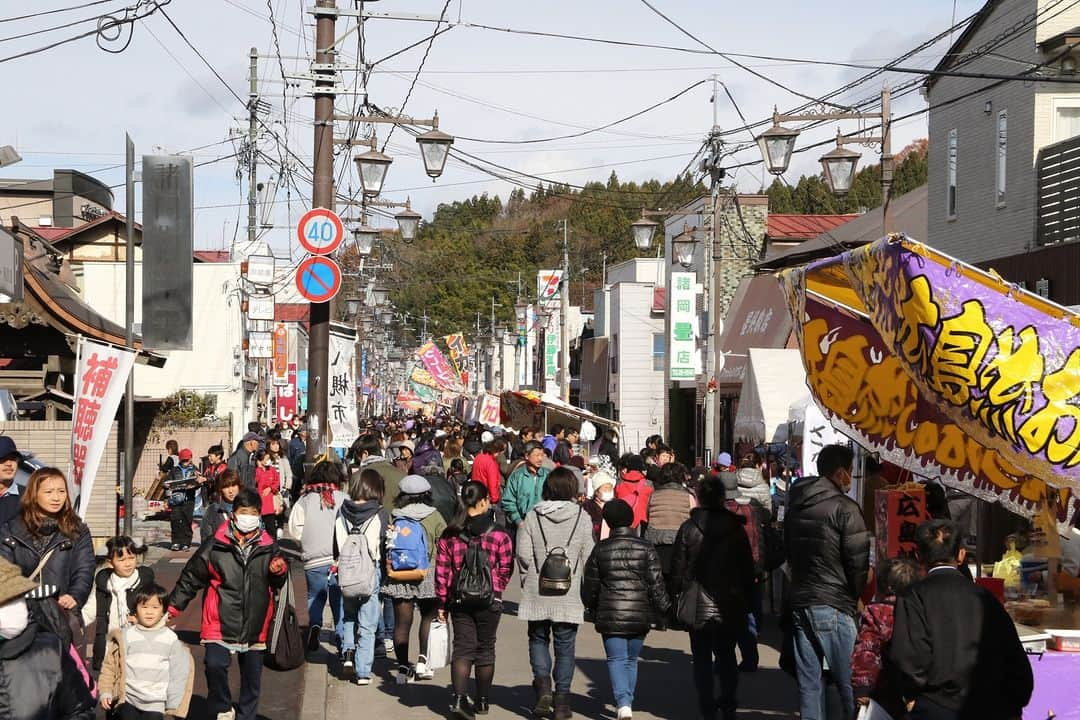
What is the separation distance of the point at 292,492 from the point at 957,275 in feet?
49.2

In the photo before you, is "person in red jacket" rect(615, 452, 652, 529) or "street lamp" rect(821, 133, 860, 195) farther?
"street lamp" rect(821, 133, 860, 195)

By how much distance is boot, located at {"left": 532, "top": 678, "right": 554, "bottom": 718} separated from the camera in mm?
9414

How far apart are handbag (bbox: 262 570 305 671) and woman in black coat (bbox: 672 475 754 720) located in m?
2.59

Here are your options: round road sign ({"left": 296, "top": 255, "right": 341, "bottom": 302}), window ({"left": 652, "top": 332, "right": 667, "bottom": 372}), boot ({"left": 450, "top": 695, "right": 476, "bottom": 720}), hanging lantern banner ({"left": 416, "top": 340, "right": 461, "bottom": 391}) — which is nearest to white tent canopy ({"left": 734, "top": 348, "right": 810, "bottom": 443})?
round road sign ({"left": 296, "top": 255, "right": 341, "bottom": 302})

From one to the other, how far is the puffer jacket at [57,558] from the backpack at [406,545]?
3.20 metres

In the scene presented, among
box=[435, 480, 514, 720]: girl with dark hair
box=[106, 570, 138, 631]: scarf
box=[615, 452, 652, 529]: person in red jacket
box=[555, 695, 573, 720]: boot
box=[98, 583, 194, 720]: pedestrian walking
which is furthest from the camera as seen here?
box=[615, 452, 652, 529]: person in red jacket

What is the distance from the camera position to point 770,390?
78.7 feet

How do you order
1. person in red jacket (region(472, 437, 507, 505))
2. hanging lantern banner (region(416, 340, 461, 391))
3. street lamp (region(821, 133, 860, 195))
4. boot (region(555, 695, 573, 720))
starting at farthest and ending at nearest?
hanging lantern banner (region(416, 340, 461, 391)) < street lamp (region(821, 133, 860, 195)) < person in red jacket (region(472, 437, 507, 505)) < boot (region(555, 695, 573, 720))

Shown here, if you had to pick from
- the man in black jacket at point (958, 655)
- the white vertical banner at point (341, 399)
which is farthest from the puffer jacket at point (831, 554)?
the white vertical banner at point (341, 399)

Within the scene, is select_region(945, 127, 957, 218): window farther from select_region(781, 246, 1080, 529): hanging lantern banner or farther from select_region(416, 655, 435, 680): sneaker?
select_region(416, 655, 435, 680): sneaker

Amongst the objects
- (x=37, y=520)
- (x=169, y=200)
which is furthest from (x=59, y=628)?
(x=169, y=200)

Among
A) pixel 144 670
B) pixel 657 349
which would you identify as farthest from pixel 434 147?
pixel 657 349

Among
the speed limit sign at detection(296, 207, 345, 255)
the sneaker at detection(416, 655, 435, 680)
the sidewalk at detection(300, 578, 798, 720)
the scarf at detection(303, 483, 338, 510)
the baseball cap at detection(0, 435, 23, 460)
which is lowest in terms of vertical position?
the sidewalk at detection(300, 578, 798, 720)

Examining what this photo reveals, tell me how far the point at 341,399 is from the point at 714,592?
15949 millimetres
